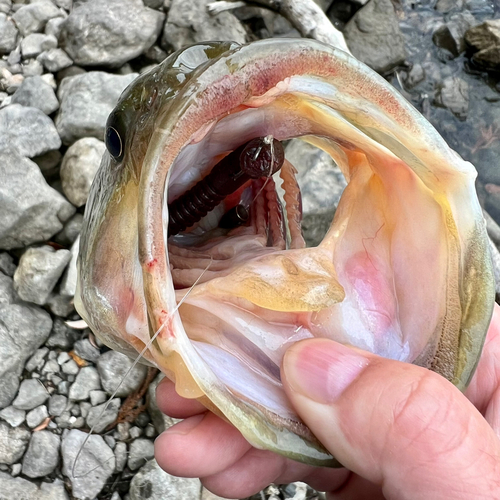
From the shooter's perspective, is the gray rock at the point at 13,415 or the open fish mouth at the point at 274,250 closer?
the open fish mouth at the point at 274,250

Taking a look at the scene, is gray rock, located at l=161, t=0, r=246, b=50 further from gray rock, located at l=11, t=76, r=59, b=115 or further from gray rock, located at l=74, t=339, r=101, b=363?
gray rock, located at l=74, t=339, r=101, b=363

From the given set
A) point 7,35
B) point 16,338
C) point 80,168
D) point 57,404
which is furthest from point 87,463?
point 7,35

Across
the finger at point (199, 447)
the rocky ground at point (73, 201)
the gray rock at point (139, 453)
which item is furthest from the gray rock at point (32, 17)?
the finger at point (199, 447)

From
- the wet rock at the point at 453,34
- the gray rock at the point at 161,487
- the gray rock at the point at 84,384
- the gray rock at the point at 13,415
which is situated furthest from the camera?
the wet rock at the point at 453,34

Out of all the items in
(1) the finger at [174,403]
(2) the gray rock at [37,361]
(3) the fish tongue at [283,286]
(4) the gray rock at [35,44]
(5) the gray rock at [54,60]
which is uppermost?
(3) the fish tongue at [283,286]

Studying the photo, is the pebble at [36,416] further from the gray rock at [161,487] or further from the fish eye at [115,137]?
the fish eye at [115,137]

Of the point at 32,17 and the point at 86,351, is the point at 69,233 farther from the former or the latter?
the point at 32,17

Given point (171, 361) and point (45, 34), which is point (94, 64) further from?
point (171, 361)
